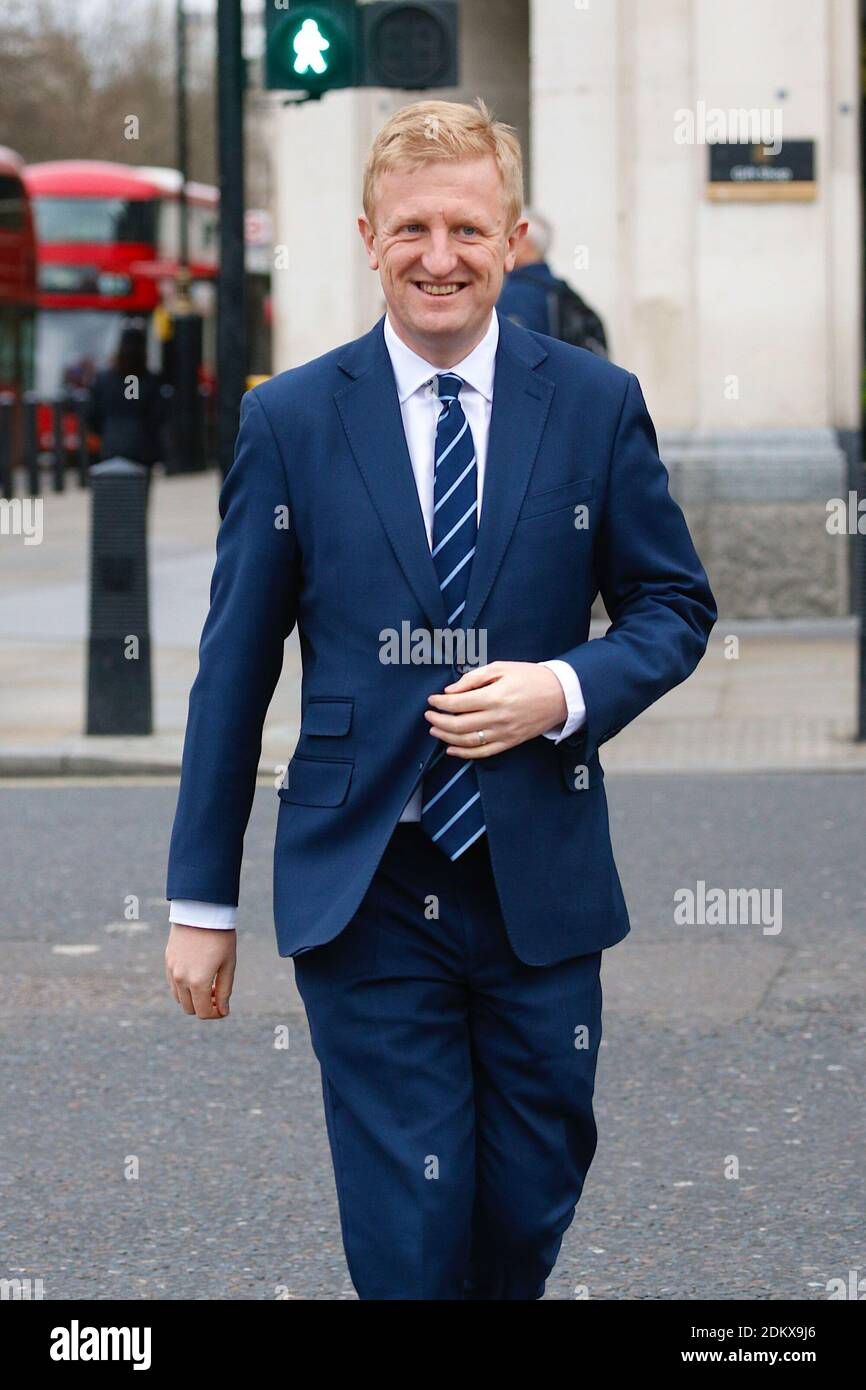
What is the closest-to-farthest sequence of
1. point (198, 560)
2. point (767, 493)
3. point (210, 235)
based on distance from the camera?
1. point (767, 493)
2. point (198, 560)
3. point (210, 235)

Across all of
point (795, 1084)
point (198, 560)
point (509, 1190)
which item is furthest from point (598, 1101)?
point (198, 560)

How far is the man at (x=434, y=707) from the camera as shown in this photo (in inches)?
119

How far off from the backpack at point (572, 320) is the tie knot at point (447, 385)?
7.60m

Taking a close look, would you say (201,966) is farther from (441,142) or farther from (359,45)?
(359,45)

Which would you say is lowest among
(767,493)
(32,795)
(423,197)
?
(32,795)

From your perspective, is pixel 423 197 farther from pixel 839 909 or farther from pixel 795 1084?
pixel 839 909

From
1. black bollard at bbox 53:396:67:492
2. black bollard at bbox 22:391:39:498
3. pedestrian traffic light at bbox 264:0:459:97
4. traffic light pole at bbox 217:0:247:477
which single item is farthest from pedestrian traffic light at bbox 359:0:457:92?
black bollard at bbox 53:396:67:492

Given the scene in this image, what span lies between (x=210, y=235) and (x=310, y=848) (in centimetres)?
3849

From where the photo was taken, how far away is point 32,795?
966cm

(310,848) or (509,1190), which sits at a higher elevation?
(310,848)

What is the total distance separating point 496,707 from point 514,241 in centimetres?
60

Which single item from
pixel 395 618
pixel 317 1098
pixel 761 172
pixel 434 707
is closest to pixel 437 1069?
pixel 434 707

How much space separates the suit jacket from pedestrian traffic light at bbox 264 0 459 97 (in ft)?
22.5

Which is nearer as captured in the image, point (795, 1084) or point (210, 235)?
point (795, 1084)
